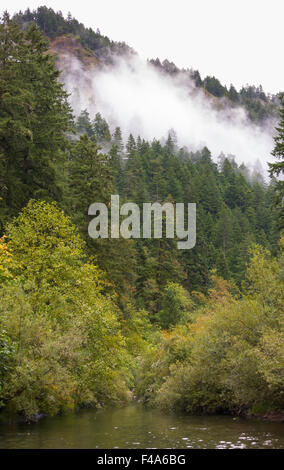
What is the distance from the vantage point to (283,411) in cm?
2312

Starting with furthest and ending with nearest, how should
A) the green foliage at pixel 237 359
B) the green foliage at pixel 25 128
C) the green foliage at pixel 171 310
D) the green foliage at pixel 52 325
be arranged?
the green foliage at pixel 171 310 → the green foliage at pixel 25 128 → the green foliage at pixel 237 359 → the green foliage at pixel 52 325

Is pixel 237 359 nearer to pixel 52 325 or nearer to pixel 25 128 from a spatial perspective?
pixel 52 325

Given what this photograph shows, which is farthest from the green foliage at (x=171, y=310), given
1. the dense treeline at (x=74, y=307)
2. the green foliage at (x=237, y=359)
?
the green foliage at (x=237, y=359)

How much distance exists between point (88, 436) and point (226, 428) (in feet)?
19.5

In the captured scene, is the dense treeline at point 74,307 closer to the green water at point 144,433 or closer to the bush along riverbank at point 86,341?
the bush along riverbank at point 86,341

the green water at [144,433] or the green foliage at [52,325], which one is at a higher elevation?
the green foliage at [52,325]

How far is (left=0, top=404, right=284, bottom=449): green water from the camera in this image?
1719cm

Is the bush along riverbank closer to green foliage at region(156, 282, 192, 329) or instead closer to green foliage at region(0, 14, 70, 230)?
green foliage at region(0, 14, 70, 230)

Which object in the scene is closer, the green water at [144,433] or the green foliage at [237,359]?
the green water at [144,433]

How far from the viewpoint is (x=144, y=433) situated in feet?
67.4

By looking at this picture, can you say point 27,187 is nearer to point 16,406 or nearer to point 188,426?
point 16,406

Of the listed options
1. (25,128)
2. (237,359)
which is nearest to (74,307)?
(237,359)

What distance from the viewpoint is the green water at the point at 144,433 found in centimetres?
1719

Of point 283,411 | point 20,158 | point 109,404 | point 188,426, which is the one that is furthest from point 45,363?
point 20,158
